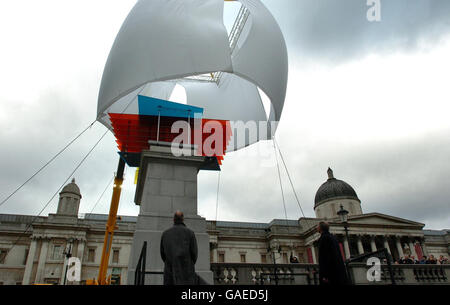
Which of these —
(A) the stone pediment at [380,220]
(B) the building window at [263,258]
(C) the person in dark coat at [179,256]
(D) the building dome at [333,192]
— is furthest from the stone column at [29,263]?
(D) the building dome at [333,192]

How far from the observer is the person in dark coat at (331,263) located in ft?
15.6

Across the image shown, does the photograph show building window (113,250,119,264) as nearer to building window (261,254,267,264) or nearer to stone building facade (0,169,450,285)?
stone building facade (0,169,450,285)

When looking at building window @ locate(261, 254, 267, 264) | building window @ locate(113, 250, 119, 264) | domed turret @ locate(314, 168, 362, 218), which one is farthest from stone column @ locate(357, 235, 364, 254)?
building window @ locate(113, 250, 119, 264)

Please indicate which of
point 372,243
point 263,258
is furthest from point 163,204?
point 372,243

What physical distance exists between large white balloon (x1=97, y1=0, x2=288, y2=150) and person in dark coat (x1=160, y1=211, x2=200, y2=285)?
558cm

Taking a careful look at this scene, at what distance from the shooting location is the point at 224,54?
9414 millimetres

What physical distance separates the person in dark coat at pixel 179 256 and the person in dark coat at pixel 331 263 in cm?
211

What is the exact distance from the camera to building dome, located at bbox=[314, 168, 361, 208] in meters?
52.5

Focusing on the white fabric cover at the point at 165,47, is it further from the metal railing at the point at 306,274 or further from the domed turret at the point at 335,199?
the domed turret at the point at 335,199

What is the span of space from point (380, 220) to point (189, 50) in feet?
152

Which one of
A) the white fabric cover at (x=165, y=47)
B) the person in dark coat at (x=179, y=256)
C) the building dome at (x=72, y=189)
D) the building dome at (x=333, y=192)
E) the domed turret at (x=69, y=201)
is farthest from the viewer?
the building dome at (x=333, y=192)
